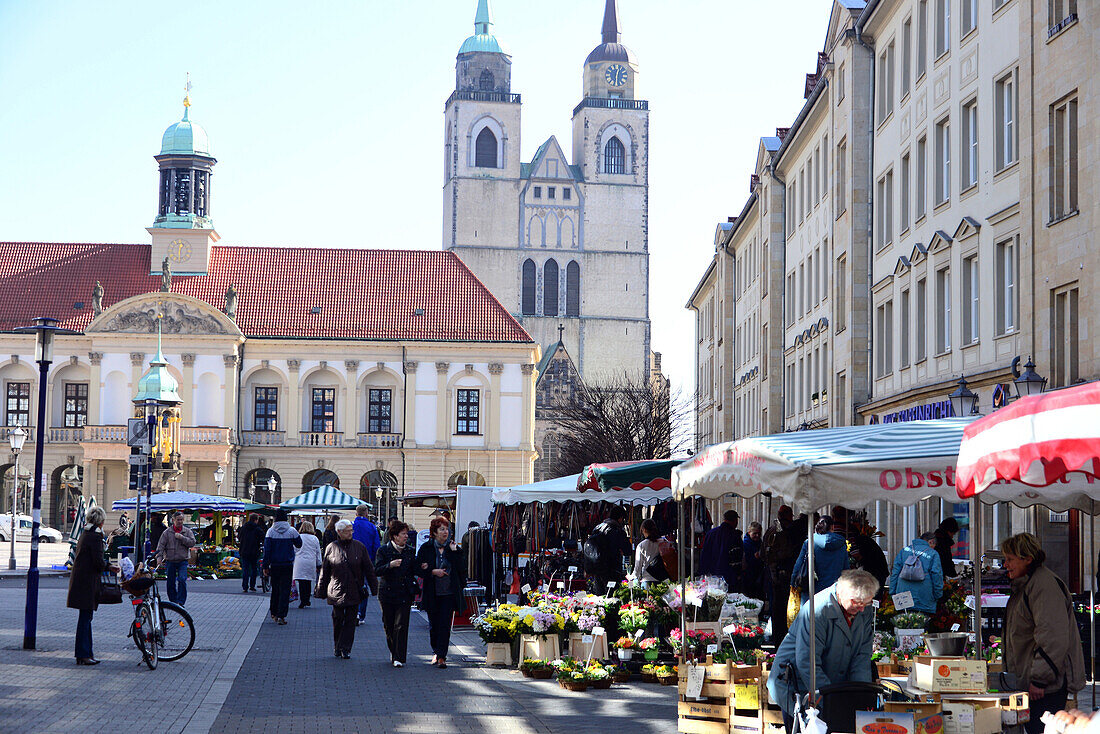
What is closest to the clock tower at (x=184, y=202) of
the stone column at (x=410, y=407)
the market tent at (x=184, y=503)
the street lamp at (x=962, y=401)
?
the stone column at (x=410, y=407)

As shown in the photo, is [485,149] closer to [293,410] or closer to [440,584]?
[293,410]

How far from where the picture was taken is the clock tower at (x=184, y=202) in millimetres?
72000

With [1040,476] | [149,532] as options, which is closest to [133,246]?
[149,532]

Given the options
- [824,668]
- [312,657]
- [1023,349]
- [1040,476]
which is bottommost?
[312,657]

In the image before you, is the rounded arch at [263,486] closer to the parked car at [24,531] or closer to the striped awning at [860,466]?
the parked car at [24,531]

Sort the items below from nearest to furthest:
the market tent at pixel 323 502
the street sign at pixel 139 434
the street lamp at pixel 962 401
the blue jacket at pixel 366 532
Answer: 1. the street lamp at pixel 962 401
2. the blue jacket at pixel 366 532
3. the street sign at pixel 139 434
4. the market tent at pixel 323 502

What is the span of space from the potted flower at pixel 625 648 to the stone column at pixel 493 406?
55.3m

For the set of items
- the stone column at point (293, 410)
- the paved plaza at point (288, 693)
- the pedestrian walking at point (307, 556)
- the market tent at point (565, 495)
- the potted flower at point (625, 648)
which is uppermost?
the stone column at point (293, 410)

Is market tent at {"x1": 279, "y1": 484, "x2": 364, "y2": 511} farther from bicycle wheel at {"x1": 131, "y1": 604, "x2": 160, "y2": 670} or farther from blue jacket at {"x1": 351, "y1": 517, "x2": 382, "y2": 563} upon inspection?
bicycle wheel at {"x1": 131, "y1": 604, "x2": 160, "y2": 670}

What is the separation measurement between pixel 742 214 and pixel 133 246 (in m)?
35.5

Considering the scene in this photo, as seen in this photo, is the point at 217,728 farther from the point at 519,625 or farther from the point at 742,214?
the point at 742,214

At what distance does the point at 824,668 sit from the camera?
836cm

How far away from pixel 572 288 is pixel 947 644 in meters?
99.7

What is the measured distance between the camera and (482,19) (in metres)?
118
